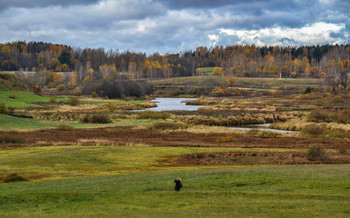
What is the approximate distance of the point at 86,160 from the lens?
107ft

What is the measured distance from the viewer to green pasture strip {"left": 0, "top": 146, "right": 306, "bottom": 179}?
1075 inches

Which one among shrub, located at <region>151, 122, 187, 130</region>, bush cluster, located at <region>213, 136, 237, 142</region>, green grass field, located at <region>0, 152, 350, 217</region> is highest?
green grass field, located at <region>0, 152, 350, 217</region>

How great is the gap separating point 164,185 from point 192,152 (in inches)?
744

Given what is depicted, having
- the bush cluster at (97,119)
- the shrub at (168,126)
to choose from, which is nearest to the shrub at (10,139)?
the shrub at (168,126)

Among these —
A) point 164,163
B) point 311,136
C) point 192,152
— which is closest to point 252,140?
point 311,136

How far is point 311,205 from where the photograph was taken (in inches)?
599

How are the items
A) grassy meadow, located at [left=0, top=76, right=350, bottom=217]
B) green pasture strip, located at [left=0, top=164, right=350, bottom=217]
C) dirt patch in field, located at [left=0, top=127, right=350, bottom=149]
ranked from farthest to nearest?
1. dirt patch in field, located at [left=0, top=127, right=350, bottom=149]
2. grassy meadow, located at [left=0, top=76, right=350, bottom=217]
3. green pasture strip, located at [left=0, top=164, right=350, bottom=217]

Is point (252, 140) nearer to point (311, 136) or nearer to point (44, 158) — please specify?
point (311, 136)

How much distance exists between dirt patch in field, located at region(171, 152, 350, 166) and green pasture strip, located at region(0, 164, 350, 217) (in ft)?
27.4

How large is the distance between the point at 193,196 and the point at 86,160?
54.9 ft

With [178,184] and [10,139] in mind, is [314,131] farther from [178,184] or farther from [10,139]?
[178,184]

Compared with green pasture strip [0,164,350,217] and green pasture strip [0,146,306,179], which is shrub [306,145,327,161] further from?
green pasture strip [0,146,306,179]

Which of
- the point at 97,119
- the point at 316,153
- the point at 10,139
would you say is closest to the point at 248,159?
the point at 316,153

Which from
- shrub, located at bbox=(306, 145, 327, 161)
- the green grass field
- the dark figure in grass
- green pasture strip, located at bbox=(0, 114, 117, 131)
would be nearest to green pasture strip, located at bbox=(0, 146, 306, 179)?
the green grass field
